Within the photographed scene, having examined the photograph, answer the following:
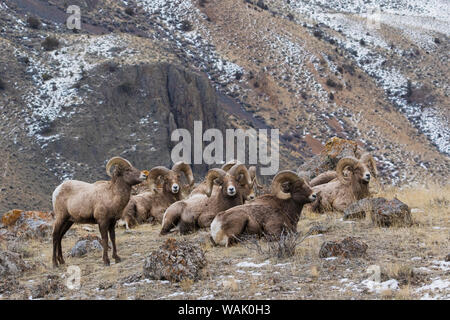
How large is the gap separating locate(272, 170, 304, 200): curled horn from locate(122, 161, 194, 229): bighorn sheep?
459 cm

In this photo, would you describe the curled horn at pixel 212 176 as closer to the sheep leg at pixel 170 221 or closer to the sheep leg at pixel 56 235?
the sheep leg at pixel 170 221

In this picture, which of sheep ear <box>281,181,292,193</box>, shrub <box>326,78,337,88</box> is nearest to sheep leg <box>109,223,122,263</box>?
sheep ear <box>281,181,292,193</box>

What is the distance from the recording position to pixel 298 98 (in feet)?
235

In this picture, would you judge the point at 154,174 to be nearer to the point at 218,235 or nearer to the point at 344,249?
the point at 218,235

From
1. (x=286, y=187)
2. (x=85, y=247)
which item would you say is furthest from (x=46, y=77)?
(x=286, y=187)

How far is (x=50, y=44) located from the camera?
58281mm

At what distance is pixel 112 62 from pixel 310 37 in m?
36.0

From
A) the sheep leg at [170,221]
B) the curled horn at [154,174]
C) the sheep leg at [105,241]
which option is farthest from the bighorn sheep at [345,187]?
the sheep leg at [105,241]

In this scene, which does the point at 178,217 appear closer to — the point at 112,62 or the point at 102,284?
the point at 102,284

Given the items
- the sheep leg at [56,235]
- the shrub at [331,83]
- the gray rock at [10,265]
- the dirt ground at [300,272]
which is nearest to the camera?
the dirt ground at [300,272]

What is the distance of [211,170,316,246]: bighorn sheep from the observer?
11.2 meters

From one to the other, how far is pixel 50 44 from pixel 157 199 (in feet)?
151

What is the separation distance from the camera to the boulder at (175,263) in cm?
848
